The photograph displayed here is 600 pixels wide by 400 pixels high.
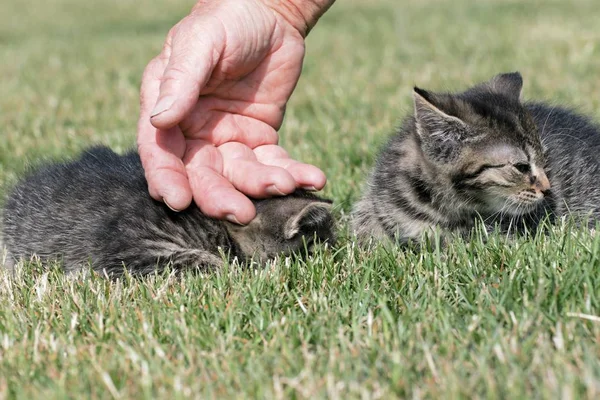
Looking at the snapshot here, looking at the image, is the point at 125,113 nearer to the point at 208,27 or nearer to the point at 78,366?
the point at 208,27

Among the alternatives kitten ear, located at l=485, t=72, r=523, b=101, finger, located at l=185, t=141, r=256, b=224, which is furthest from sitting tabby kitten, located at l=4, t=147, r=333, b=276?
kitten ear, located at l=485, t=72, r=523, b=101

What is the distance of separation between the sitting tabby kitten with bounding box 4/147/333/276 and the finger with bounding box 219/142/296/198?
67mm

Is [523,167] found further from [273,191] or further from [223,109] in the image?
[223,109]

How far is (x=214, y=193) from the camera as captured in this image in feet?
12.4

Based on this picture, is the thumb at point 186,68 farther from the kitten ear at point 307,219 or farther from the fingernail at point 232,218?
the kitten ear at point 307,219

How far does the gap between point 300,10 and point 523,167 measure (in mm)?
1733

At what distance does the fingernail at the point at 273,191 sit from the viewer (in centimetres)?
378

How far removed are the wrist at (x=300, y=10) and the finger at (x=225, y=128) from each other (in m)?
0.67

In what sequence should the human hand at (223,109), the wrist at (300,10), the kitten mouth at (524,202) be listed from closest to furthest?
the human hand at (223,109) < the kitten mouth at (524,202) < the wrist at (300,10)

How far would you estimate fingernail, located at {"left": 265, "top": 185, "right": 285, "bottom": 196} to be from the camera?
12.4ft

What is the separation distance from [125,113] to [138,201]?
4.09m

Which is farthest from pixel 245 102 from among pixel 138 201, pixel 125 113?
pixel 125 113

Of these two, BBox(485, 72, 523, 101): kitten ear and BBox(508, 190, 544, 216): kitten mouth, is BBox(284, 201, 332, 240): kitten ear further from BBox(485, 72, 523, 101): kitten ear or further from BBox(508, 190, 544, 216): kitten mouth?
BBox(485, 72, 523, 101): kitten ear

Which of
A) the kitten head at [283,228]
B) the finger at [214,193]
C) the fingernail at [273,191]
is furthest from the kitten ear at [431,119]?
the finger at [214,193]
